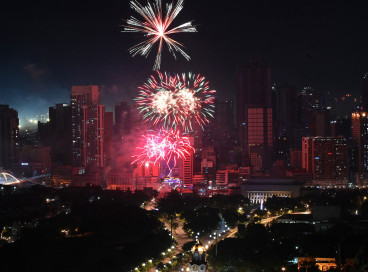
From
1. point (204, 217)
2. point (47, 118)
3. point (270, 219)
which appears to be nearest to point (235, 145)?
point (47, 118)

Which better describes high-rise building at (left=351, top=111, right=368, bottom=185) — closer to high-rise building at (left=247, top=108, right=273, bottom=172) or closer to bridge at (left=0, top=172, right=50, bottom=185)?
high-rise building at (left=247, top=108, right=273, bottom=172)

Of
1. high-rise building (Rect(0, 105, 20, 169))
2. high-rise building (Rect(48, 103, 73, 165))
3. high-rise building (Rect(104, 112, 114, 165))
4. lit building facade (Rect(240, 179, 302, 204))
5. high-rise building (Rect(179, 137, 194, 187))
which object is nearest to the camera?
lit building facade (Rect(240, 179, 302, 204))

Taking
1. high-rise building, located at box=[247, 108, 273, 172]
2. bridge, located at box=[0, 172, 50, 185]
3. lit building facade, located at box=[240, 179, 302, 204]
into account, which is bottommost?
lit building facade, located at box=[240, 179, 302, 204]

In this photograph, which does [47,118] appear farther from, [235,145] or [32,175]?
[235,145]

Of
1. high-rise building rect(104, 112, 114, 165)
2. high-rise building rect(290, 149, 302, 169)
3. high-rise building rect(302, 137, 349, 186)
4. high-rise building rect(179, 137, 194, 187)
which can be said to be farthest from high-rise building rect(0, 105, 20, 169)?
high-rise building rect(302, 137, 349, 186)

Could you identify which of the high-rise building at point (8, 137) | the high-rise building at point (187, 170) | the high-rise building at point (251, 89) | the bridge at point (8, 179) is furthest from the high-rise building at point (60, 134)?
the high-rise building at point (251, 89)

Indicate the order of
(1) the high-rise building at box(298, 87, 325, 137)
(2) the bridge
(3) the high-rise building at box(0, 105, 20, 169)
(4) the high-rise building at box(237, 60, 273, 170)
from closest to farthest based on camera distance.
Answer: (2) the bridge
(3) the high-rise building at box(0, 105, 20, 169)
(4) the high-rise building at box(237, 60, 273, 170)
(1) the high-rise building at box(298, 87, 325, 137)
